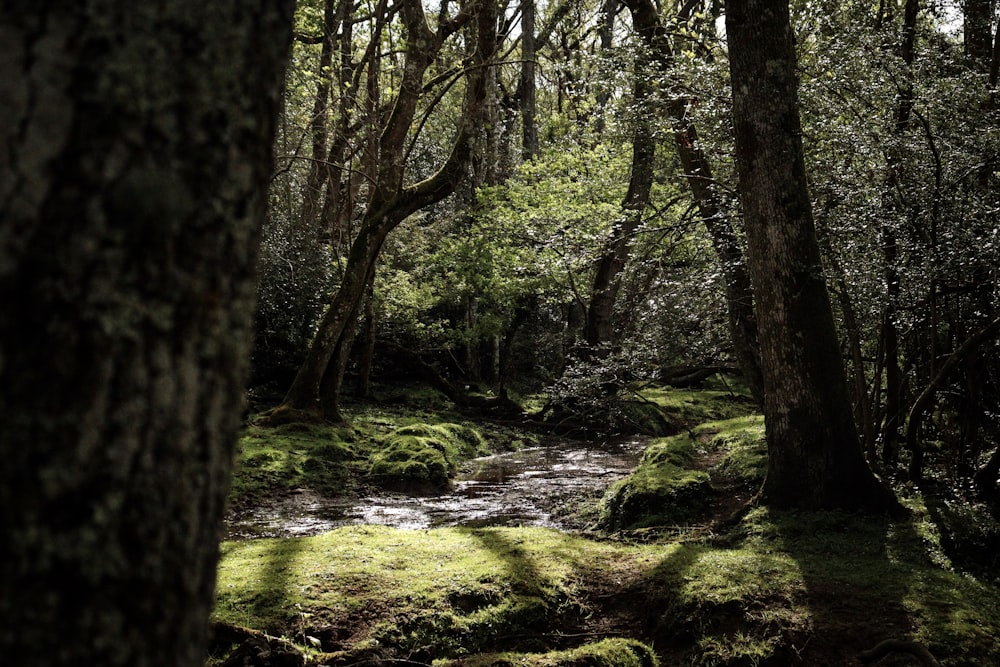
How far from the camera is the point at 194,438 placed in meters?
1.02

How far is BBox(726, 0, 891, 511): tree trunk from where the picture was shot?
5.34 metres

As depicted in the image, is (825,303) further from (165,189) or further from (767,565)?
(165,189)

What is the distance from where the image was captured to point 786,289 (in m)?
5.46

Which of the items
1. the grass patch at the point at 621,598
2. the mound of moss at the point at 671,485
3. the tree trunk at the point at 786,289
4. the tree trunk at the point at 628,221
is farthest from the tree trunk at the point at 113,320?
the tree trunk at the point at 628,221

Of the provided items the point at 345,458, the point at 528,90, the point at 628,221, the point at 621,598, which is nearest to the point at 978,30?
the point at 628,221

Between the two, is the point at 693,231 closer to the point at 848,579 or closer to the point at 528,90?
the point at 848,579

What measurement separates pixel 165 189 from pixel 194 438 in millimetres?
348

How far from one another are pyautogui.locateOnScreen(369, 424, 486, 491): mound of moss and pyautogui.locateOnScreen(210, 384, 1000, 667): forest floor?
4185mm

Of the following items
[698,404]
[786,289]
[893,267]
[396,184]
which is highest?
[396,184]

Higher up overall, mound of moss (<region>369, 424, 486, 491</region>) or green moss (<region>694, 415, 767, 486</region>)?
green moss (<region>694, 415, 767, 486</region>)

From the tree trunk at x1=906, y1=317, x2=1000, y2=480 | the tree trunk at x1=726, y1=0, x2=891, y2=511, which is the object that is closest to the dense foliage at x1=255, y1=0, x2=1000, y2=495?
the tree trunk at x1=906, y1=317, x2=1000, y2=480

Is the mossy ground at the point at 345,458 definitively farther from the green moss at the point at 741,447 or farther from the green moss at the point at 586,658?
the green moss at the point at 586,658

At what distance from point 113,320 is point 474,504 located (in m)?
7.96

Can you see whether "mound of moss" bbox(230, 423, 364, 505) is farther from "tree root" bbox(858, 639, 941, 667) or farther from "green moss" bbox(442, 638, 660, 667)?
"tree root" bbox(858, 639, 941, 667)
